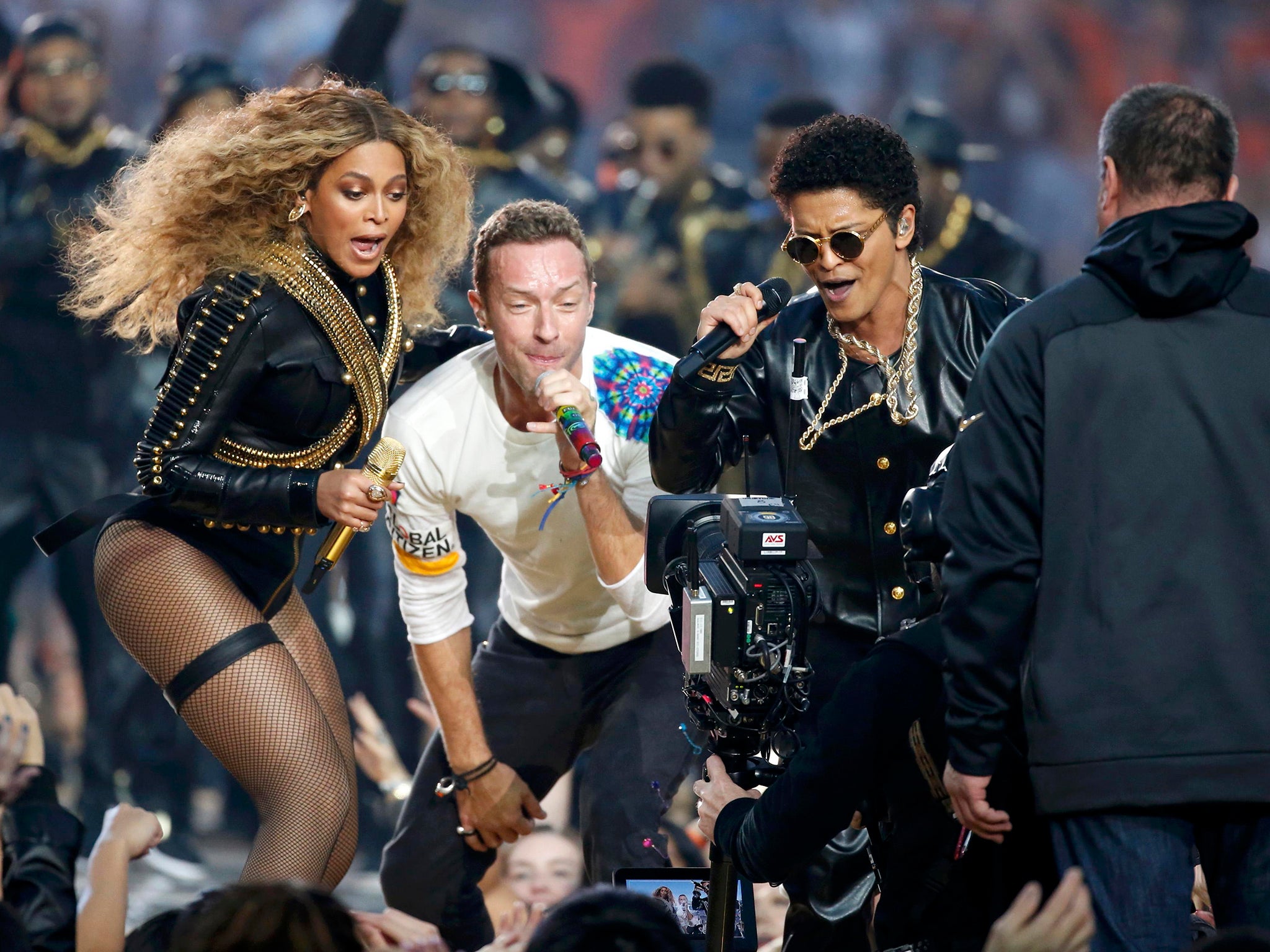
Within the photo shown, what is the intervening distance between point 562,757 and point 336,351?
1.25 meters

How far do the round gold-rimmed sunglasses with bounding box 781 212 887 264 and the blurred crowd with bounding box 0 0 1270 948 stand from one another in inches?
132

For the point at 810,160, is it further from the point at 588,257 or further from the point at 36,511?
the point at 36,511

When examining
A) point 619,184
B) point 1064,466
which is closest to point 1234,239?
point 1064,466

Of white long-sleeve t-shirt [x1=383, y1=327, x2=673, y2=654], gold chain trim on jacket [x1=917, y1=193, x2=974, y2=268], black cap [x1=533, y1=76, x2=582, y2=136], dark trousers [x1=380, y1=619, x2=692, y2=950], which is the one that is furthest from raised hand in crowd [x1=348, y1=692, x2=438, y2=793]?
black cap [x1=533, y1=76, x2=582, y2=136]

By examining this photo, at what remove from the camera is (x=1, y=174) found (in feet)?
23.0

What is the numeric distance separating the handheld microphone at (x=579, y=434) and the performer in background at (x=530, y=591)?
29 cm

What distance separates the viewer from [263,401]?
332cm

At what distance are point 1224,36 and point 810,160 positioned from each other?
224 inches

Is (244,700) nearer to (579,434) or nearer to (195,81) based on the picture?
(579,434)

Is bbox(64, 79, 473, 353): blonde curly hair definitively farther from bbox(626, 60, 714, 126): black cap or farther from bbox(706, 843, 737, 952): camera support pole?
bbox(626, 60, 714, 126): black cap

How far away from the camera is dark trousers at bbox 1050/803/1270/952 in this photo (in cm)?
235

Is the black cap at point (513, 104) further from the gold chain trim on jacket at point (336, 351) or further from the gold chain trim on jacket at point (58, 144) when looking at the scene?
the gold chain trim on jacket at point (336, 351)

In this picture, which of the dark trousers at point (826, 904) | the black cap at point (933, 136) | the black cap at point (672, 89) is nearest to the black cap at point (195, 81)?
the black cap at point (672, 89)

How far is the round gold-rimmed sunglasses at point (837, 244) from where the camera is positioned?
3154 mm
